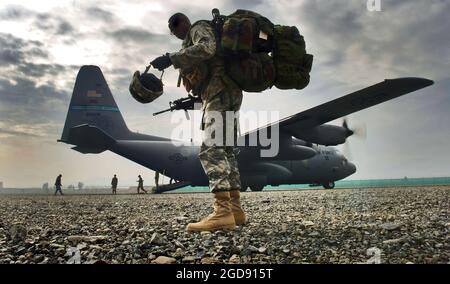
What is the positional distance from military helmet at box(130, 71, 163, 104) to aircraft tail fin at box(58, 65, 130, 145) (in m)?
15.1

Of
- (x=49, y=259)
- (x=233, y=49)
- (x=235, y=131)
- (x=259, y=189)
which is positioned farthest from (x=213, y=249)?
(x=259, y=189)

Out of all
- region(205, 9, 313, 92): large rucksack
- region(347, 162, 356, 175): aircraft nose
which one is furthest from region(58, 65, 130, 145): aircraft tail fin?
region(205, 9, 313, 92): large rucksack

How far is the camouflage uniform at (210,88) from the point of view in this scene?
3.38 metres

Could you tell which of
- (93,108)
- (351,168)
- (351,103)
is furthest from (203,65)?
(351,168)

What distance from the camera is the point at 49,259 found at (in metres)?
2.53

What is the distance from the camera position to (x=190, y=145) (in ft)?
55.9

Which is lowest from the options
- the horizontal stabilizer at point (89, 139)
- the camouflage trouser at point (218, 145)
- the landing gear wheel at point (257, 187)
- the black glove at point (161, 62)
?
the landing gear wheel at point (257, 187)

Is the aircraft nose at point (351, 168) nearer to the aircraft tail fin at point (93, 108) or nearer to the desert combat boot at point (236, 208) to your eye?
the aircraft tail fin at point (93, 108)

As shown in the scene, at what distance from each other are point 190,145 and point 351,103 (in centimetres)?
805

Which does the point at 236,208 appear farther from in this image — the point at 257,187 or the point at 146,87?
the point at 257,187

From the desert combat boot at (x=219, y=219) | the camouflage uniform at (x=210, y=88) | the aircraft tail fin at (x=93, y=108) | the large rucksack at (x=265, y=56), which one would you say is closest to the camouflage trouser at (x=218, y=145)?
the camouflage uniform at (x=210, y=88)

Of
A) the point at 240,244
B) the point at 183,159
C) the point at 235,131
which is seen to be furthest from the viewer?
the point at 183,159
